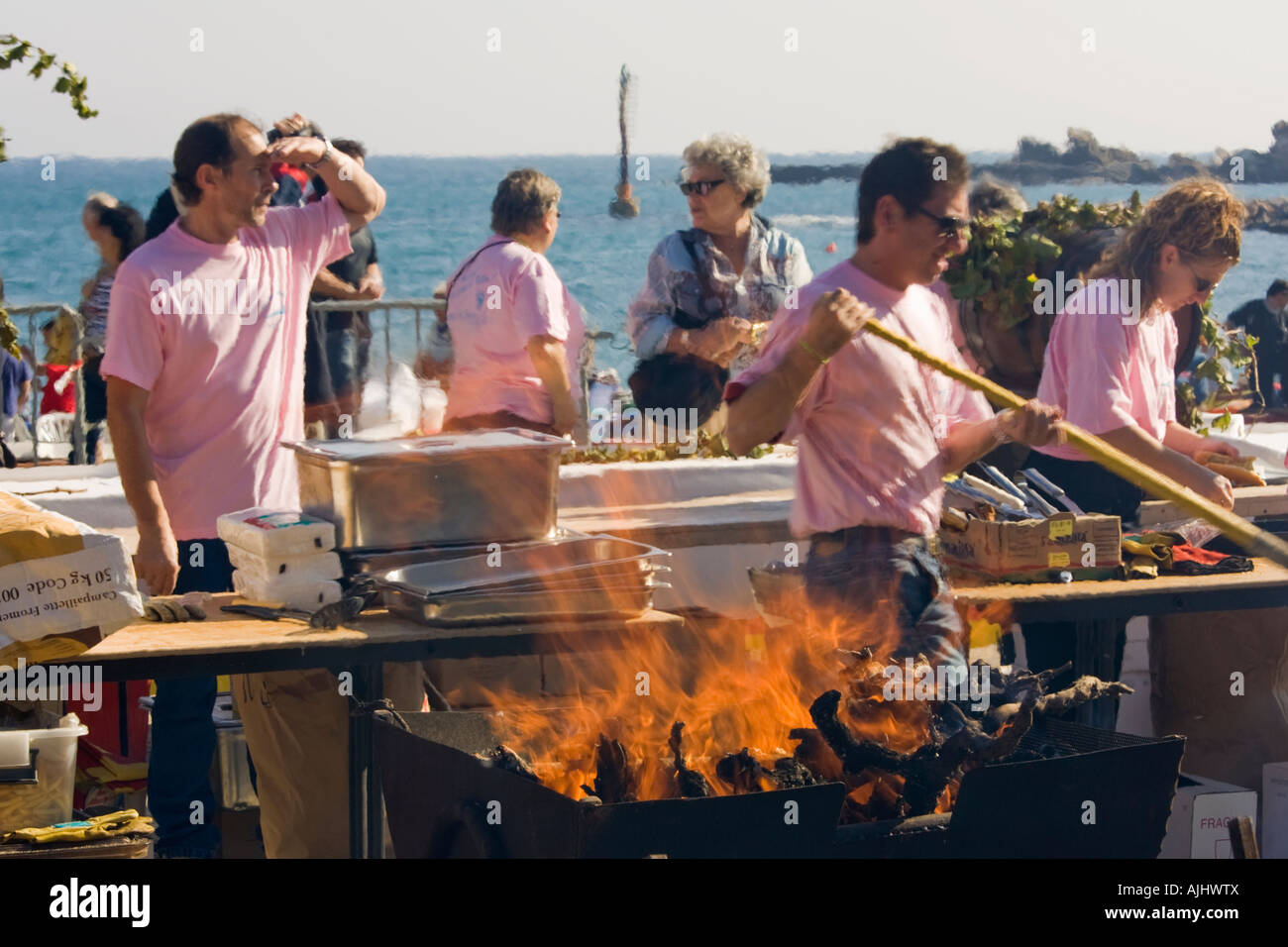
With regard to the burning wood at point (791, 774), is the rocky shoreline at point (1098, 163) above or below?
above

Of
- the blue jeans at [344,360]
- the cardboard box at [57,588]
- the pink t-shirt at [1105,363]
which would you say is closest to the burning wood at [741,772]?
the cardboard box at [57,588]

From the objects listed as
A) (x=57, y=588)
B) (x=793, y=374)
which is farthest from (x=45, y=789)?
(x=793, y=374)

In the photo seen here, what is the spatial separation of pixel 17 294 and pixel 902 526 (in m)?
50.4

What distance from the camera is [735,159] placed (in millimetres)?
5840

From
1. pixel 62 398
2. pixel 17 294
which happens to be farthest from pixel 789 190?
pixel 62 398

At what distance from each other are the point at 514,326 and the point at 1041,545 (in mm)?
2044

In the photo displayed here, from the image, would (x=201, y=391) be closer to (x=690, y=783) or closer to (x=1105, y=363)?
(x=690, y=783)

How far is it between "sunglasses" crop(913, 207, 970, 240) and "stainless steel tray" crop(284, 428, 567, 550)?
3.57 ft

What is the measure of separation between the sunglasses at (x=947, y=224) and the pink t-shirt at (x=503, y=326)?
2.06 m

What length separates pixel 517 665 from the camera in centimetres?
582

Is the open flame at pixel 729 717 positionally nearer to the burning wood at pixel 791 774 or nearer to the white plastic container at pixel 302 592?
the burning wood at pixel 791 774

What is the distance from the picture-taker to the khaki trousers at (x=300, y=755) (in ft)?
14.0

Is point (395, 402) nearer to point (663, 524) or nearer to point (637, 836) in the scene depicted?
point (663, 524)

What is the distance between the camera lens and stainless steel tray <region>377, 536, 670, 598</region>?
3959 mm
